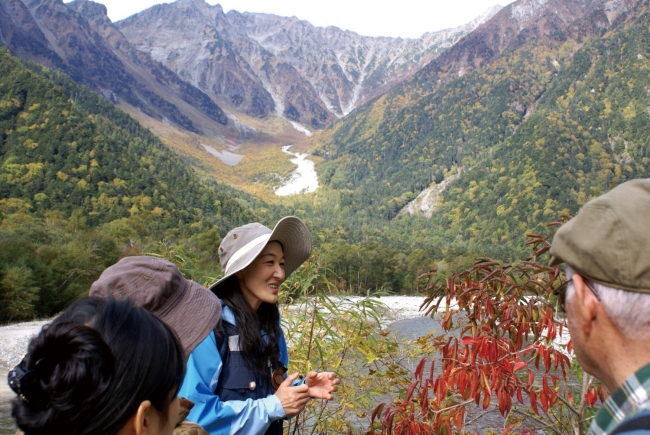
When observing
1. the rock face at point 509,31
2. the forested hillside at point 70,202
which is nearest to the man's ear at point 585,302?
the forested hillside at point 70,202

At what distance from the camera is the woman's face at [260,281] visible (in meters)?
2.11

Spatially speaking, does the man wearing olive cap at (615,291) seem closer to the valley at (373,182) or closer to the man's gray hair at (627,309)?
the man's gray hair at (627,309)

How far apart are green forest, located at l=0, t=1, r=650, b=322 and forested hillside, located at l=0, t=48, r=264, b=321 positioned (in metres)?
0.11

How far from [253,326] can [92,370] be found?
3.50 ft

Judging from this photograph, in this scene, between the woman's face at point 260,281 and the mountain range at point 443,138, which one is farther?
the mountain range at point 443,138

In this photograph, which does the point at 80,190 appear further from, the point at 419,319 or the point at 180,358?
the point at 180,358

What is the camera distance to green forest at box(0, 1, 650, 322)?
959 inches

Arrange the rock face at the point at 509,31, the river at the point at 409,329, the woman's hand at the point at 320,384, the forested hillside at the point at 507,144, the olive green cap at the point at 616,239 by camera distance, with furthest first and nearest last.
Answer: the rock face at the point at 509,31
the forested hillside at the point at 507,144
the river at the point at 409,329
the woman's hand at the point at 320,384
the olive green cap at the point at 616,239

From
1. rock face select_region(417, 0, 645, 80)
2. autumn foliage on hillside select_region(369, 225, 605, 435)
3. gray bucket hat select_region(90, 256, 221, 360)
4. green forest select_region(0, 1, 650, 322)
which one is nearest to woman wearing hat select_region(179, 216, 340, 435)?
gray bucket hat select_region(90, 256, 221, 360)

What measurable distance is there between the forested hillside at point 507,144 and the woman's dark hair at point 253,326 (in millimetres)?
48197

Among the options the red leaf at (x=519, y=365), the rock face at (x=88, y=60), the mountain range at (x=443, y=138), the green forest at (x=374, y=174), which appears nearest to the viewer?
the red leaf at (x=519, y=365)

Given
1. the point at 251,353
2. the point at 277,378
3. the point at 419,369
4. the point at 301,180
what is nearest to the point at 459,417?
the point at 419,369

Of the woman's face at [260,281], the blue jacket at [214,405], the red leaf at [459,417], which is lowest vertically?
the red leaf at [459,417]

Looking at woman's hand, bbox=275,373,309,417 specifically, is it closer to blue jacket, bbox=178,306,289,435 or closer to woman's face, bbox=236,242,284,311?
blue jacket, bbox=178,306,289,435
